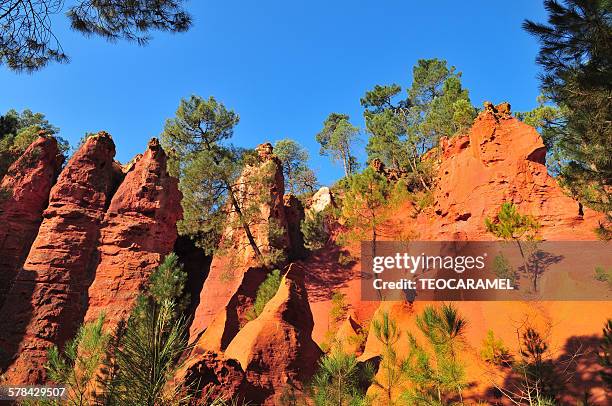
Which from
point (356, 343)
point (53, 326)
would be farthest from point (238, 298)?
point (53, 326)

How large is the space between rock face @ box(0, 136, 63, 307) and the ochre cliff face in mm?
237

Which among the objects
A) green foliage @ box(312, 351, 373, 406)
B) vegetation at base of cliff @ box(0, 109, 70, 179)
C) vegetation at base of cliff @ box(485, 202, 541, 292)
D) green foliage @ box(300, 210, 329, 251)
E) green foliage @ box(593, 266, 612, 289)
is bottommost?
green foliage @ box(312, 351, 373, 406)

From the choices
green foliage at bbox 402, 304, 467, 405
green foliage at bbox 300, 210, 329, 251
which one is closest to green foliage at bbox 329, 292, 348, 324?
green foliage at bbox 300, 210, 329, 251

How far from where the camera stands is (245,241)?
23.9m

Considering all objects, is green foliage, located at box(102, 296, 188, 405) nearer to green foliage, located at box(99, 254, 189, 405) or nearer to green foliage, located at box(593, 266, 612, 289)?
green foliage, located at box(99, 254, 189, 405)

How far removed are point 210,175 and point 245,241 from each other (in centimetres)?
463

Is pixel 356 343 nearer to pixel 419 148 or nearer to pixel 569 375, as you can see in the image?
pixel 569 375

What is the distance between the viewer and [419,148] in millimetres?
34094

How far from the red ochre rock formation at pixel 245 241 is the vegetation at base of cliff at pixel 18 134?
35.9ft

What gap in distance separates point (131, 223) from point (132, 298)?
402 centimetres

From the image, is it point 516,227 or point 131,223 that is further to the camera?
point 131,223

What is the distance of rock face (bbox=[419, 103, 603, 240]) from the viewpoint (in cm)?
1698

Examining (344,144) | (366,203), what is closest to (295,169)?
(344,144)

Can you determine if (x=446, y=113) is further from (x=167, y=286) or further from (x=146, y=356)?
(x=146, y=356)
